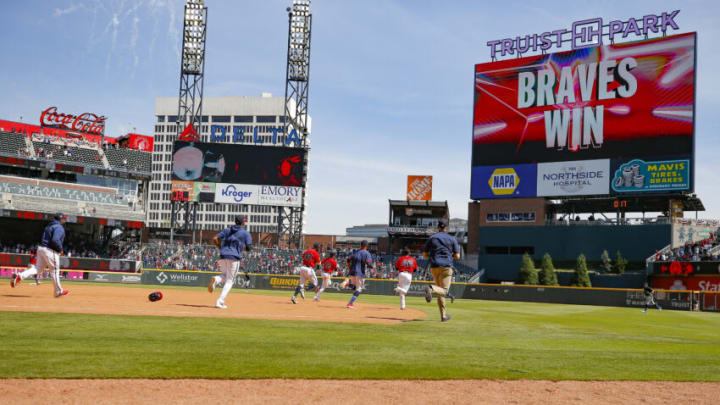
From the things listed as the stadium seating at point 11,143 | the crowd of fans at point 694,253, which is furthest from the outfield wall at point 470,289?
the stadium seating at point 11,143

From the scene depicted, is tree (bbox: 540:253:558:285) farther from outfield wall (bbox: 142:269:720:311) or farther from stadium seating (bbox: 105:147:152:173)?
stadium seating (bbox: 105:147:152:173)

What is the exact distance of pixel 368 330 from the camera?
1141 cm

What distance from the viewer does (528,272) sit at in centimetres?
5531

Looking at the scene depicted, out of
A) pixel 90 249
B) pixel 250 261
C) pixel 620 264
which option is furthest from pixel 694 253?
pixel 90 249

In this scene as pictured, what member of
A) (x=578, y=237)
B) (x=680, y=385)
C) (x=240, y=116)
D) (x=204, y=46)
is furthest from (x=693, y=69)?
(x=240, y=116)

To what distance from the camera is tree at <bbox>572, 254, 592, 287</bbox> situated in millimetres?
52469

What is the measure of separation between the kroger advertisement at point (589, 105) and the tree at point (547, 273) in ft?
28.1

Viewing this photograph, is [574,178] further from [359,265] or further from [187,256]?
[359,265]

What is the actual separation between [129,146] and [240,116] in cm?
7468

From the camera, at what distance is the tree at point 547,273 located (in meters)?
53.9

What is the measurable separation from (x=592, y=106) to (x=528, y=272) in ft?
49.1

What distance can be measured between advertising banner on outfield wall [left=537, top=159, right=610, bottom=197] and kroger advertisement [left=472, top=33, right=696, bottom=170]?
2.05 ft

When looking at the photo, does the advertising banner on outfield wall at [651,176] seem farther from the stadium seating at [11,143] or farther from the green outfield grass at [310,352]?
the stadium seating at [11,143]

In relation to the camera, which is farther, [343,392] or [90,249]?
[90,249]
